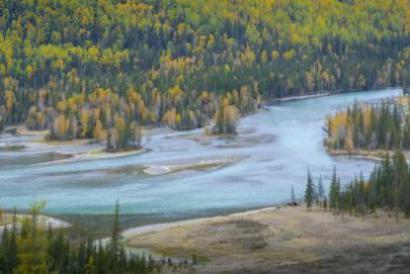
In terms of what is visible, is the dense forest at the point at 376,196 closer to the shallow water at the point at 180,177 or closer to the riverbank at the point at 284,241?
the riverbank at the point at 284,241

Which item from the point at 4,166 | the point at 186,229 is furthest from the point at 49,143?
the point at 186,229

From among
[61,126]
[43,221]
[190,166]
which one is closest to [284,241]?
[43,221]

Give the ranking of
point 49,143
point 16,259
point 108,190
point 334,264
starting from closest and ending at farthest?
1. point 16,259
2. point 334,264
3. point 108,190
4. point 49,143

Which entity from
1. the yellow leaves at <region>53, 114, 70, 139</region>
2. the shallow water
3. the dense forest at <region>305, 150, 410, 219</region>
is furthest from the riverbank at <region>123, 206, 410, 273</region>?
the yellow leaves at <region>53, 114, 70, 139</region>

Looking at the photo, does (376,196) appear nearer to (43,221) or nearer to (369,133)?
(43,221)

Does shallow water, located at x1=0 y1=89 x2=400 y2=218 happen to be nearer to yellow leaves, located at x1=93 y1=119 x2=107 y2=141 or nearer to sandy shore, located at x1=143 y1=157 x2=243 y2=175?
sandy shore, located at x1=143 y1=157 x2=243 y2=175

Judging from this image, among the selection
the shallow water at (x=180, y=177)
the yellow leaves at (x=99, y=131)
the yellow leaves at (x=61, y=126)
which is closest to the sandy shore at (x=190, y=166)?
the shallow water at (x=180, y=177)

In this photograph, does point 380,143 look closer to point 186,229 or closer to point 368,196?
point 368,196
